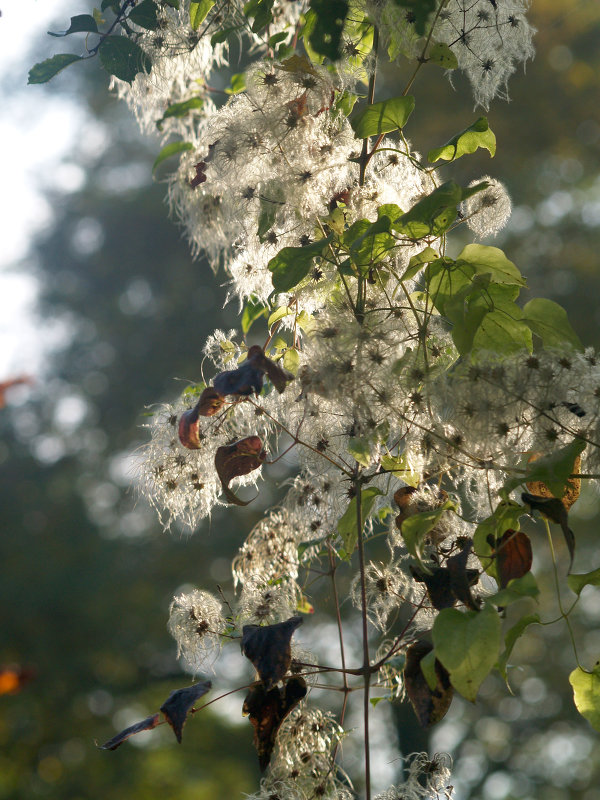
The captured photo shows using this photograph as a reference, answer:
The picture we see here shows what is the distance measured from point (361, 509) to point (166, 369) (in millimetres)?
4673

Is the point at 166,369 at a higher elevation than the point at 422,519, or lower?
lower

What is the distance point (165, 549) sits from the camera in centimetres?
513

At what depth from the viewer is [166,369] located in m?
5.32

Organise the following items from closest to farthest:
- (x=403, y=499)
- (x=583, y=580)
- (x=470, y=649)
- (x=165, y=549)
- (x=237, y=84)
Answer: (x=470, y=649), (x=583, y=580), (x=403, y=499), (x=237, y=84), (x=165, y=549)

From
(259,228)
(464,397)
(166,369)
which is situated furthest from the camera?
(166,369)

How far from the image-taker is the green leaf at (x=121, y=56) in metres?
0.89

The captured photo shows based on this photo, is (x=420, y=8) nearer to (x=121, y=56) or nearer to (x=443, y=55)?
(x=443, y=55)

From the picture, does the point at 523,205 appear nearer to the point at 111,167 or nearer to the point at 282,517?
the point at 111,167

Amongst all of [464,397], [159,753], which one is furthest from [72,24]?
[159,753]

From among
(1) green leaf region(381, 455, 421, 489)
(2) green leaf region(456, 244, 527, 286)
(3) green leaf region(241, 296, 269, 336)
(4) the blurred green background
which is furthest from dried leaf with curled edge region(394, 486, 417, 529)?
(4) the blurred green background

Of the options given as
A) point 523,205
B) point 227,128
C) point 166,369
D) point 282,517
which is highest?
point 227,128

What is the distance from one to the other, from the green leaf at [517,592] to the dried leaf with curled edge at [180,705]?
31cm

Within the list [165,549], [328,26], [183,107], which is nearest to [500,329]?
[328,26]

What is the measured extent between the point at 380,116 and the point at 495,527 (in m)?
0.41
